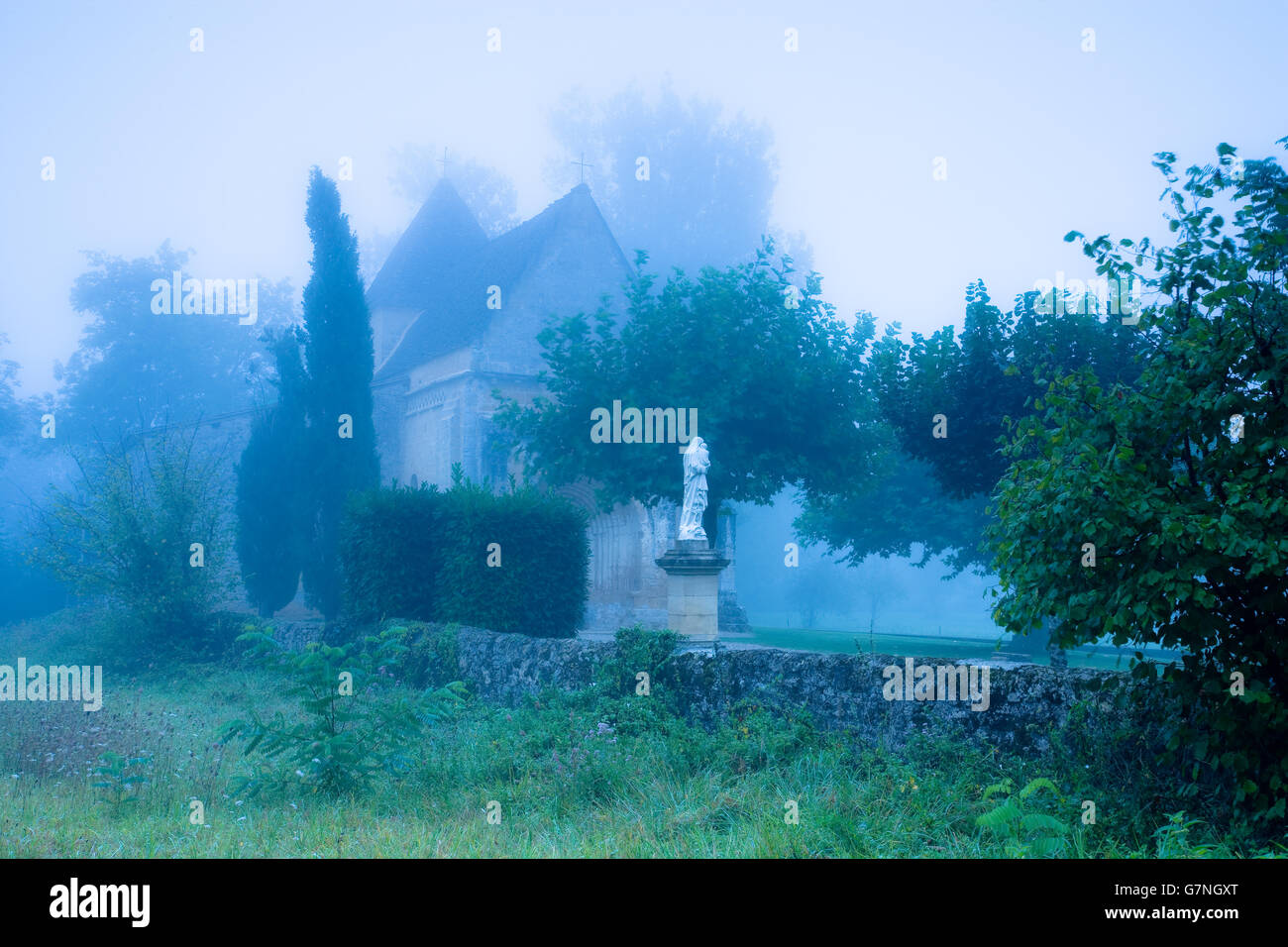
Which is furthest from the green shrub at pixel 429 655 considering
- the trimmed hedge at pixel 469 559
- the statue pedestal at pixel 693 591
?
the statue pedestal at pixel 693 591

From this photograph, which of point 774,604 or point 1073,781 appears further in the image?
point 774,604

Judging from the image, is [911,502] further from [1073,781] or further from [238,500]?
[1073,781]

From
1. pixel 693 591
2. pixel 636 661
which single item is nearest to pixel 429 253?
pixel 693 591

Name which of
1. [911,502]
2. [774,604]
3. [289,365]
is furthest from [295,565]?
[774,604]

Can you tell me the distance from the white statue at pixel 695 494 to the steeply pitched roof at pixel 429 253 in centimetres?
2400

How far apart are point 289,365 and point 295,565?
5283mm

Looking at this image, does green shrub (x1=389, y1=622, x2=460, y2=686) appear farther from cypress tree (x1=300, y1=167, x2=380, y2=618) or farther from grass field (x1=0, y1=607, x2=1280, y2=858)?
cypress tree (x1=300, y1=167, x2=380, y2=618)

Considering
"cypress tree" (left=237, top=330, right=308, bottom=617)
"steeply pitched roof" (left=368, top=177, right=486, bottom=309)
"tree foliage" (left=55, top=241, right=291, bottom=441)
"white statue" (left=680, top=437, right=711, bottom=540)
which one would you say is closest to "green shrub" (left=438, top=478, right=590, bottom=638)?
"white statue" (left=680, top=437, right=711, bottom=540)

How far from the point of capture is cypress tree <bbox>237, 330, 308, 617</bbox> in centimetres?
2541

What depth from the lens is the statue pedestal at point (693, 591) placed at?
13867 mm

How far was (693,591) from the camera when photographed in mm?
13938

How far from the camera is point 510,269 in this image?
30.7 metres

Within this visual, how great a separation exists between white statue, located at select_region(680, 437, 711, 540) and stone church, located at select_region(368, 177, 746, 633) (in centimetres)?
1228
